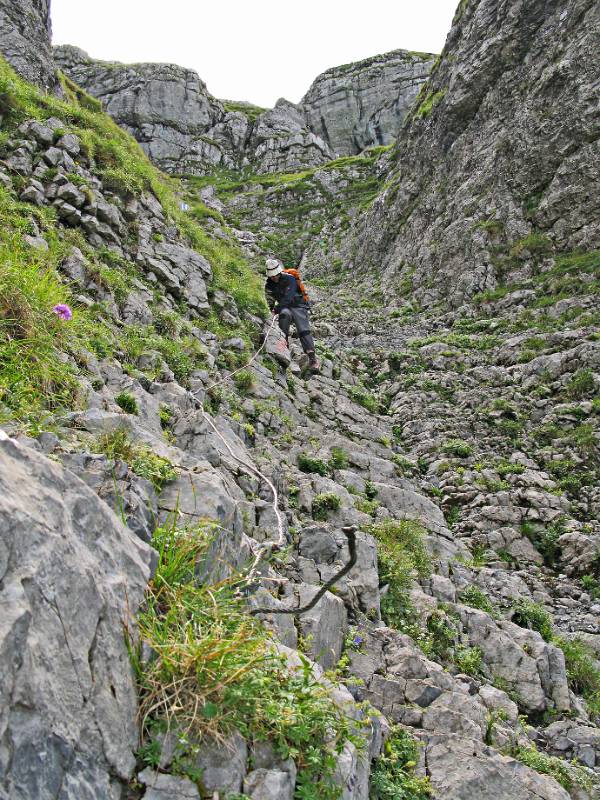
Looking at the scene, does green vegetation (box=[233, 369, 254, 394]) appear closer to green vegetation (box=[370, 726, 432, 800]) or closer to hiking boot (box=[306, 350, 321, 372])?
hiking boot (box=[306, 350, 321, 372])

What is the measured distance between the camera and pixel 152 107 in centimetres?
6844

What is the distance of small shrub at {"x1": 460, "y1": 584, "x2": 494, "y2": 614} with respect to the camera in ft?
25.2

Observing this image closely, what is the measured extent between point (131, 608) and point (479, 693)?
4.50 meters

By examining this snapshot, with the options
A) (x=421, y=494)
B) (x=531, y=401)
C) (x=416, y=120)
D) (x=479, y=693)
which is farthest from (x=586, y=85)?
(x=479, y=693)

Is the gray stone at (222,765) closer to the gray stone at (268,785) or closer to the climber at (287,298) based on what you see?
the gray stone at (268,785)

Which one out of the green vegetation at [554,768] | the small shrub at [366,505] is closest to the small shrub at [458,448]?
the small shrub at [366,505]

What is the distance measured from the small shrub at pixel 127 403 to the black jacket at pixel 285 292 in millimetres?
7859

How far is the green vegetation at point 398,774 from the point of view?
406 cm

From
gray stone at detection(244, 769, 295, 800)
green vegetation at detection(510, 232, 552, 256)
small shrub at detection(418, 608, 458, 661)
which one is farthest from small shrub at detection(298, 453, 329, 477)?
green vegetation at detection(510, 232, 552, 256)

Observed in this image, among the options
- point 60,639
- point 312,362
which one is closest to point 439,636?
point 60,639

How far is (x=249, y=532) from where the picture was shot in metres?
5.93

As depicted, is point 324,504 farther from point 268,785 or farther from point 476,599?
point 268,785

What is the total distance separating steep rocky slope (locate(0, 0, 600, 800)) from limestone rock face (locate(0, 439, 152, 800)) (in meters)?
0.01

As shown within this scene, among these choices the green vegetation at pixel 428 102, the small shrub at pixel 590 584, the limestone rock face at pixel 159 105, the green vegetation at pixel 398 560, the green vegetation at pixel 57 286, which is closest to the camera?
the green vegetation at pixel 57 286
